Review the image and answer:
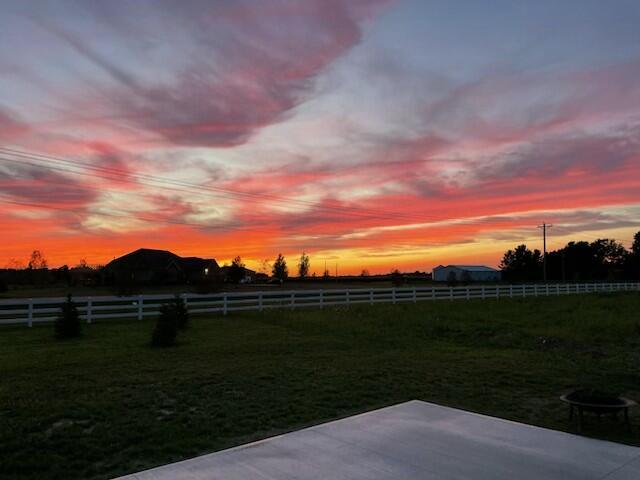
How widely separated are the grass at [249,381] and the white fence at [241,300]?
3.47 feet

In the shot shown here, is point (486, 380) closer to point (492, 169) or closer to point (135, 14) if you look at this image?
point (135, 14)

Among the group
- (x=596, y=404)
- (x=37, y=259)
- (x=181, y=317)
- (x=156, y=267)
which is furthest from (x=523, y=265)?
(x=596, y=404)

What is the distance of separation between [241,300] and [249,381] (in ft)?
44.6

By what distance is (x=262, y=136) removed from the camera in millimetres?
18953

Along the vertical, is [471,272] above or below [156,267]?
below

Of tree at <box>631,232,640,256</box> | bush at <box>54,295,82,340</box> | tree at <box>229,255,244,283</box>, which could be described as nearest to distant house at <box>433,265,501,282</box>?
tree at <box>631,232,640,256</box>

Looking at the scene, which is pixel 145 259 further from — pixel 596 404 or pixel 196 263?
pixel 596 404

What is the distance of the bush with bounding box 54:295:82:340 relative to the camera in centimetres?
1266

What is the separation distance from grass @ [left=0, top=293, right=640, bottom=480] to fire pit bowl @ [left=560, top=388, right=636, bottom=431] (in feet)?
0.58

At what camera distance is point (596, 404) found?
5.25 metres

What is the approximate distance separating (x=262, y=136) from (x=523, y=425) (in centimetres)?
1560

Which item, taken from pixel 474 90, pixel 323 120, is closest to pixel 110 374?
pixel 323 120

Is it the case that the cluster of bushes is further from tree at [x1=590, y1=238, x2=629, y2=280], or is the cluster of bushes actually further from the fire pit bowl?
tree at [x1=590, y1=238, x2=629, y2=280]

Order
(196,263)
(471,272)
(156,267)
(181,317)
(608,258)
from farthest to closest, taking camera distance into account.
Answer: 1. (608,258)
2. (471,272)
3. (196,263)
4. (156,267)
5. (181,317)
